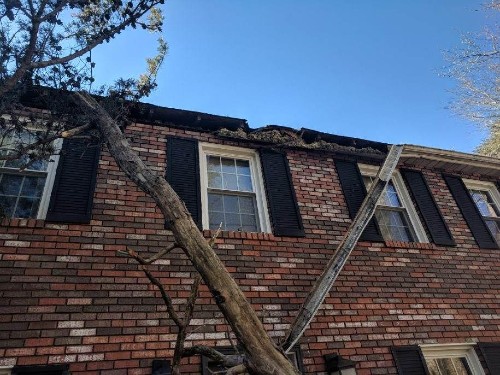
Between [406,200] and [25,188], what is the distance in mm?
6376

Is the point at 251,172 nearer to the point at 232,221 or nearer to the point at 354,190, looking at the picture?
the point at 232,221

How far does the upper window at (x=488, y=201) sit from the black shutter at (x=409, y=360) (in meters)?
3.89

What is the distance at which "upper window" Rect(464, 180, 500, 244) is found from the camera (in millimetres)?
7418

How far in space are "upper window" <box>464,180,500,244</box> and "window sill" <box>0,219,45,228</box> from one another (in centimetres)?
789

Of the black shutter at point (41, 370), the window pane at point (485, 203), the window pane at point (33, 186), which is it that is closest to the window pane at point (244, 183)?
the window pane at point (33, 186)

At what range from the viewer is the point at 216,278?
8.75 ft

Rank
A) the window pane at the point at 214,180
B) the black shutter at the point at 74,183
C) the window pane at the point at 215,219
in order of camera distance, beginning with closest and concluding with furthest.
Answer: the black shutter at the point at 74,183
the window pane at the point at 215,219
the window pane at the point at 214,180

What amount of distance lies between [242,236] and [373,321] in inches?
84.7

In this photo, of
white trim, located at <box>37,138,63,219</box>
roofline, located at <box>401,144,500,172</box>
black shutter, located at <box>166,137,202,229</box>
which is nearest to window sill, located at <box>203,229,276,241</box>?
black shutter, located at <box>166,137,202,229</box>

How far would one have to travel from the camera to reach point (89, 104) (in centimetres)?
432

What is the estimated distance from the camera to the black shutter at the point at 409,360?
4625 millimetres

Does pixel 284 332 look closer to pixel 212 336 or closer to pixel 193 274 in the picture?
pixel 212 336

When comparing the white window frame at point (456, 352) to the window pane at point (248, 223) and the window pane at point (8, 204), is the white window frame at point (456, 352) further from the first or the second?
the window pane at point (8, 204)

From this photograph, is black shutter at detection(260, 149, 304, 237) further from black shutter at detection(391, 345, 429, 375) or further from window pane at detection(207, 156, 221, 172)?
black shutter at detection(391, 345, 429, 375)
